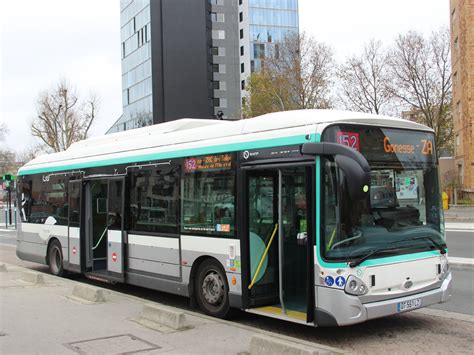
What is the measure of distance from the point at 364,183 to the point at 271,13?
80.3m

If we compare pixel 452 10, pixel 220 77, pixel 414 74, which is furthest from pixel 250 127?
pixel 220 77

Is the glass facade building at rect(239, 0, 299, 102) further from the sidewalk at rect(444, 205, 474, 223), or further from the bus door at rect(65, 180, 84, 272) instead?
the bus door at rect(65, 180, 84, 272)

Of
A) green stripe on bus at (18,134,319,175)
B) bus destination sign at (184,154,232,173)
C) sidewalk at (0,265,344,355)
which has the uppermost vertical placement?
green stripe on bus at (18,134,319,175)

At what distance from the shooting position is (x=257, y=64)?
266 ft

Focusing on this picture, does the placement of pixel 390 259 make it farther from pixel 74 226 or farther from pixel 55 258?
pixel 55 258

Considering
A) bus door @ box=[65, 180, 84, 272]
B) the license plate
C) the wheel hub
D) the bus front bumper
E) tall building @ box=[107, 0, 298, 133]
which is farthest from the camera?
tall building @ box=[107, 0, 298, 133]

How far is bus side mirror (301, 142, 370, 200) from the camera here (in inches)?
221

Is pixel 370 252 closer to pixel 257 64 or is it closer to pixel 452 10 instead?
pixel 452 10

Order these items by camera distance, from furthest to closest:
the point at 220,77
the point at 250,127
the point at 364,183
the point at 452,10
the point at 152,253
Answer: the point at 220,77 < the point at 452,10 < the point at 152,253 < the point at 250,127 < the point at 364,183

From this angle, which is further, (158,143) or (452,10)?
(452,10)

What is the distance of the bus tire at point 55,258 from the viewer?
477 inches

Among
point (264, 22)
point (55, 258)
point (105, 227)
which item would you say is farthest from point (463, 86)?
point (264, 22)

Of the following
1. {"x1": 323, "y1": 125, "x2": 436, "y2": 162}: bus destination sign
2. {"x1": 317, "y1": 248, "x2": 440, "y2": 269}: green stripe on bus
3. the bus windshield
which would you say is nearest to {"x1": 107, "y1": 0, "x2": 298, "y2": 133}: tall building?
{"x1": 323, "y1": 125, "x2": 436, "y2": 162}: bus destination sign

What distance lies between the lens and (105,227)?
11109 millimetres
